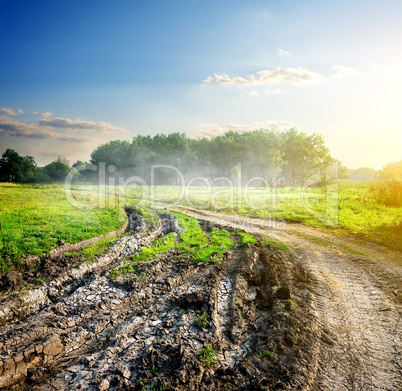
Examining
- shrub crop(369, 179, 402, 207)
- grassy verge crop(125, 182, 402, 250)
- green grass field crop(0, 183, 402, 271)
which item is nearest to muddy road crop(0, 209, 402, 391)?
green grass field crop(0, 183, 402, 271)

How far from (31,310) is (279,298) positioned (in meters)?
7.48

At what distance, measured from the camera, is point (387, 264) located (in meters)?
10.3

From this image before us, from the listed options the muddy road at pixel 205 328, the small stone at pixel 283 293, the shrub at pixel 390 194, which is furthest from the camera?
the shrub at pixel 390 194

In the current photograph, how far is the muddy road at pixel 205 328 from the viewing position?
173 inches

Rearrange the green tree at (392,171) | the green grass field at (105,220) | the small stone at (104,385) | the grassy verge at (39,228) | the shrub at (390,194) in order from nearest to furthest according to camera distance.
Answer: the small stone at (104,385) < the grassy verge at (39,228) < the green grass field at (105,220) < the shrub at (390,194) < the green tree at (392,171)

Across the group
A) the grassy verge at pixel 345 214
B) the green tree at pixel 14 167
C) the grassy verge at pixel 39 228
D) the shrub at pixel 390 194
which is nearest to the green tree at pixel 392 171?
the shrub at pixel 390 194

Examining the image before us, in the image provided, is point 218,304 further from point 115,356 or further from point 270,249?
point 270,249

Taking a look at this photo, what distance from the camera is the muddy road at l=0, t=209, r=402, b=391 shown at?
4.38 m

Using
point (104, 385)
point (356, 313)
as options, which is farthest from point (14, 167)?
point (356, 313)

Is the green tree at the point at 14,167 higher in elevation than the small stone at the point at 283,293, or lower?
higher

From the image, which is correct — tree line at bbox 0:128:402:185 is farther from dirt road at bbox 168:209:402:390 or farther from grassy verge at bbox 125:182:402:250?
dirt road at bbox 168:209:402:390

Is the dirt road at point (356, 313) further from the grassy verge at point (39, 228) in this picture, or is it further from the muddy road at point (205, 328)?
the grassy verge at point (39, 228)

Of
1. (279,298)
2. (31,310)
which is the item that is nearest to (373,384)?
(279,298)

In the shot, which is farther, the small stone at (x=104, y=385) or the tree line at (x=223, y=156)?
the tree line at (x=223, y=156)
